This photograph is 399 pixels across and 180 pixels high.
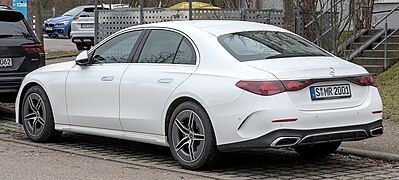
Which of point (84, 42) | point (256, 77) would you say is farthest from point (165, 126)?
point (84, 42)

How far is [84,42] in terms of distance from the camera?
27719mm

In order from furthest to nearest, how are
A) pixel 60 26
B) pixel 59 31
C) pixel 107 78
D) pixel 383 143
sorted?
pixel 59 31 → pixel 60 26 → pixel 383 143 → pixel 107 78

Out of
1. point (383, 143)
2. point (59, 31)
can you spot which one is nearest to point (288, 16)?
point (383, 143)

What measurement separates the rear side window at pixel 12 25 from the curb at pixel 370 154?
5.75 m

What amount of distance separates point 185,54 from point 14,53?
4.66 meters

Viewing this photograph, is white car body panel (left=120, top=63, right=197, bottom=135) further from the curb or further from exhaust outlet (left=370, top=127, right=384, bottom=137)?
the curb

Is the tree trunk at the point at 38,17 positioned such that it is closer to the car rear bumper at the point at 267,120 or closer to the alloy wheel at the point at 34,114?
the alloy wheel at the point at 34,114

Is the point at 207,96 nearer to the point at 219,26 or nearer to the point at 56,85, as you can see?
the point at 219,26

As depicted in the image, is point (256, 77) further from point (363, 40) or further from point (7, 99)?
point (363, 40)

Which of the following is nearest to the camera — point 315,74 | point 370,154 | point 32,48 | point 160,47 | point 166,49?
point 315,74

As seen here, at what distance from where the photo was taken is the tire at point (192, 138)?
8141 mm

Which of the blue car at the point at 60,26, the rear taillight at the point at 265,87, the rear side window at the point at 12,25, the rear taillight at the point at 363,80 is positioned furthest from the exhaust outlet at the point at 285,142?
the blue car at the point at 60,26

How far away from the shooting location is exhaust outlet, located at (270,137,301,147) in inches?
305

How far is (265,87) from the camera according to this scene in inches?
305
